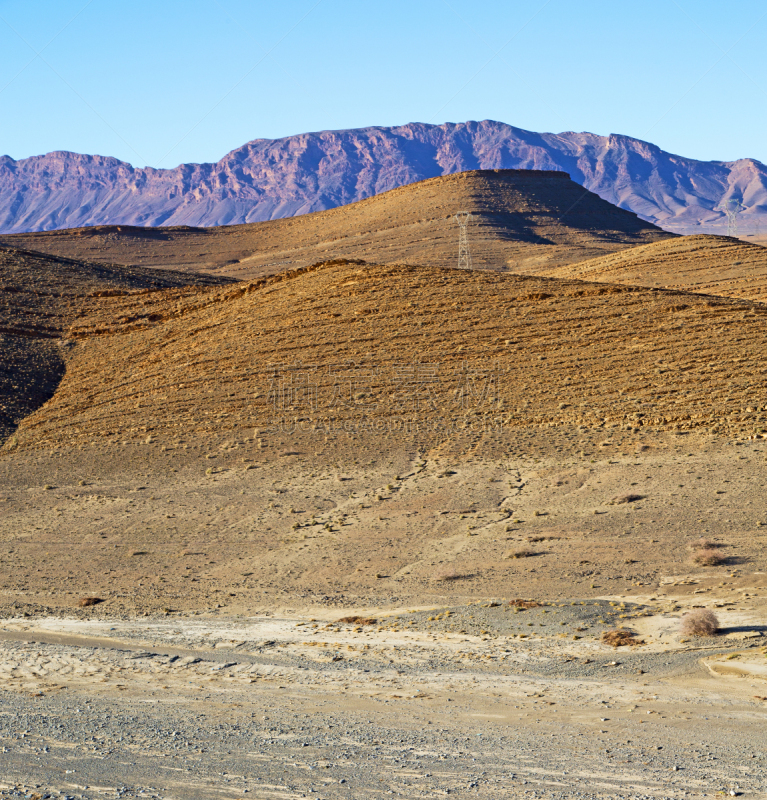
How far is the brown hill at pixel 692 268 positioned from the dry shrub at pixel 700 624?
93.0ft

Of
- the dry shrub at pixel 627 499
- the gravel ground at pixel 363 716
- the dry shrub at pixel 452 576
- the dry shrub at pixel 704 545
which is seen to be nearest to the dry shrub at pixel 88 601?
the gravel ground at pixel 363 716

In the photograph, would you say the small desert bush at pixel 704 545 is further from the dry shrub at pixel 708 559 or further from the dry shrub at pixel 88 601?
the dry shrub at pixel 88 601

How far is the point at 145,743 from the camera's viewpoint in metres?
8.96

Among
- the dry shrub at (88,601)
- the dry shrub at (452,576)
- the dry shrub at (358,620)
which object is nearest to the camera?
the dry shrub at (358,620)

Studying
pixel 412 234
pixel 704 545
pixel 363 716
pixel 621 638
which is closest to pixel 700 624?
pixel 621 638

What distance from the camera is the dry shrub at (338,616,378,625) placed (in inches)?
539

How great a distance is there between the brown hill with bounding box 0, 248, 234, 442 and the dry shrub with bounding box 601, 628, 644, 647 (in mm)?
20296

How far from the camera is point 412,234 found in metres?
77.1

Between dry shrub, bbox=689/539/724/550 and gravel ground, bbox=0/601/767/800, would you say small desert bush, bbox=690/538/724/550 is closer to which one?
dry shrub, bbox=689/539/724/550

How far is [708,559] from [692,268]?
3310cm

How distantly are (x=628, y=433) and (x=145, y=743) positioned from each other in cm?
1611

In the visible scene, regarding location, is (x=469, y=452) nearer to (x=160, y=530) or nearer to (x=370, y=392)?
(x=370, y=392)

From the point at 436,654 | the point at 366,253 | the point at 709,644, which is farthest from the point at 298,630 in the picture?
the point at 366,253

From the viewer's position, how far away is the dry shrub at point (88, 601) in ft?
51.4
